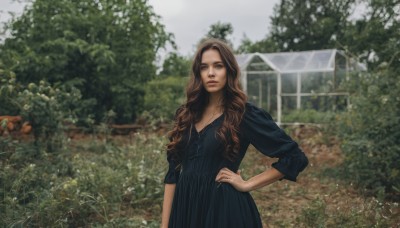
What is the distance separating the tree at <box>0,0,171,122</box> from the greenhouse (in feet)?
17.0

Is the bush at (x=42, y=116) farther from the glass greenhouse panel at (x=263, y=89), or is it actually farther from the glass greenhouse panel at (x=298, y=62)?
the glass greenhouse panel at (x=298, y=62)

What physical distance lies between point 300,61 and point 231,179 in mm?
12210

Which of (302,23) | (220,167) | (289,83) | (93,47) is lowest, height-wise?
(220,167)

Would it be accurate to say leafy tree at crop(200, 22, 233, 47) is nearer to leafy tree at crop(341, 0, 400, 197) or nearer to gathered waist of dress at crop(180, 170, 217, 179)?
leafy tree at crop(341, 0, 400, 197)

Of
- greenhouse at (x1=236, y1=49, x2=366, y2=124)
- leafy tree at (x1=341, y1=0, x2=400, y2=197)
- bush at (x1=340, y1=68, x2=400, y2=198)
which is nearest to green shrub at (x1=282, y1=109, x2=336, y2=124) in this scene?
greenhouse at (x1=236, y1=49, x2=366, y2=124)

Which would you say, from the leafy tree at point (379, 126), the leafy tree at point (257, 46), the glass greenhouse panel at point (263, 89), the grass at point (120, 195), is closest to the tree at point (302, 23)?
the leafy tree at point (257, 46)

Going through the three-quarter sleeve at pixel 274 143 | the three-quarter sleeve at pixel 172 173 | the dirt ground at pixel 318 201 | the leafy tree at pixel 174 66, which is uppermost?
the leafy tree at pixel 174 66

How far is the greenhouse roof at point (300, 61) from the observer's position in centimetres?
1317

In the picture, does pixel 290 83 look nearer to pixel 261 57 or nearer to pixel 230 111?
pixel 261 57

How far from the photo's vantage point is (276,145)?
201 cm

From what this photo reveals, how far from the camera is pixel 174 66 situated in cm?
1064

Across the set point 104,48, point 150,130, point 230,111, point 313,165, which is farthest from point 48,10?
point 230,111

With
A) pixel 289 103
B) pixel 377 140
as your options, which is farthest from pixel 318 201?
pixel 289 103

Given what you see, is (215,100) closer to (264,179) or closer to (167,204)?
(264,179)
